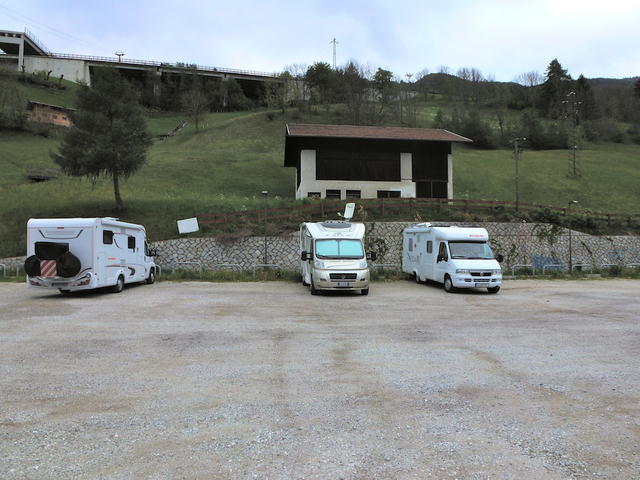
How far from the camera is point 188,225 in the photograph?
2842 centimetres

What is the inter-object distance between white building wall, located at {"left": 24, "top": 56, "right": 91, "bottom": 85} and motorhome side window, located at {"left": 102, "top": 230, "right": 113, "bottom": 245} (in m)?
106

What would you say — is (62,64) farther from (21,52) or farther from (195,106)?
(195,106)

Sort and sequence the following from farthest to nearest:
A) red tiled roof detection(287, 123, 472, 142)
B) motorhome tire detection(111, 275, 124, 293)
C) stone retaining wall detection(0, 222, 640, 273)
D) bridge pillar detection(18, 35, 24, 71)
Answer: bridge pillar detection(18, 35, 24, 71) < red tiled roof detection(287, 123, 472, 142) < stone retaining wall detection(0, 222, 640, 273) < motorhome tire detection(111, 275, 124, 293)

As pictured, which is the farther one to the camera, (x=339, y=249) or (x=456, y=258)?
(x=456, y=258)

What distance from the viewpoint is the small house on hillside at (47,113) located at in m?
76.6

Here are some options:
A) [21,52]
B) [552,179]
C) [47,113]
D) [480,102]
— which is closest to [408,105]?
[480,102]

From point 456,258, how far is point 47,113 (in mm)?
80903

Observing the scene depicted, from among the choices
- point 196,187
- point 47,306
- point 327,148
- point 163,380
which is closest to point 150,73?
point 196,187

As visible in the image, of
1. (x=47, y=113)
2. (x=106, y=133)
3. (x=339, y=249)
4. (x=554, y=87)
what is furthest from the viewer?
(x=554, y=87)

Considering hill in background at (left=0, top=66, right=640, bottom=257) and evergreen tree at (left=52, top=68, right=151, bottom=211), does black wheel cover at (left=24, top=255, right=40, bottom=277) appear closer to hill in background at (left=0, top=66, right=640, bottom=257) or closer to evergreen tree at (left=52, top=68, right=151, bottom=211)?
hill in background at (left=0, top=66, right=640, bottom=257)

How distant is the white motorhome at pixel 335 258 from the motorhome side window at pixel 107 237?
22.4 feet

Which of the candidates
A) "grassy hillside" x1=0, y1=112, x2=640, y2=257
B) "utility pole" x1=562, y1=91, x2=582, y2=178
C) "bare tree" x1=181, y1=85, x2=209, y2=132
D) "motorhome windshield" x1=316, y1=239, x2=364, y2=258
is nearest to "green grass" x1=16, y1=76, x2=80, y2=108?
"bare tree" x1=181, y1=85, x2=209, y2=132

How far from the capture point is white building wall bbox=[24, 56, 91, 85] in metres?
106

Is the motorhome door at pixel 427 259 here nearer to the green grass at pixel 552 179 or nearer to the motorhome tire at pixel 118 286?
the motorhome tire at pixel 118 286
